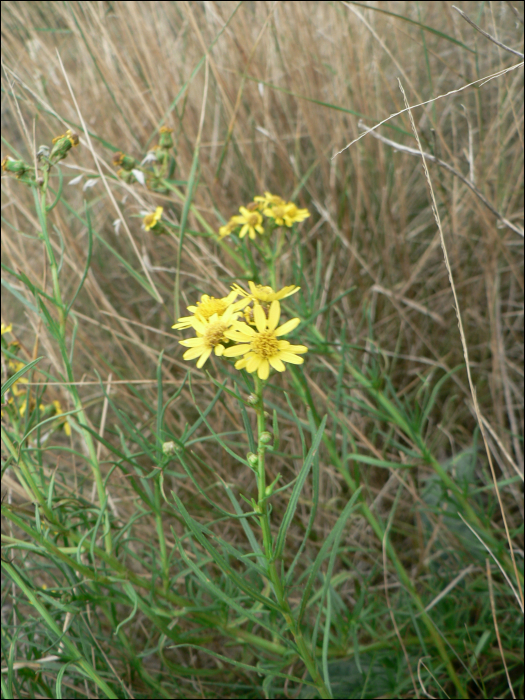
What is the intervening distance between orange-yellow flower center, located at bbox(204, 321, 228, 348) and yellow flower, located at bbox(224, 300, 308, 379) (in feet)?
0.05

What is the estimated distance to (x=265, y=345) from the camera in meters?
0.77

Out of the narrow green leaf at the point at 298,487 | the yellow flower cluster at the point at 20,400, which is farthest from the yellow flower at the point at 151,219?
the narrow green leaf at the point at 298,487

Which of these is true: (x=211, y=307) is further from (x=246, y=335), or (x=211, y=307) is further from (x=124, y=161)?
(x=124, y=161)

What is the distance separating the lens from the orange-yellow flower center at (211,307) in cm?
83

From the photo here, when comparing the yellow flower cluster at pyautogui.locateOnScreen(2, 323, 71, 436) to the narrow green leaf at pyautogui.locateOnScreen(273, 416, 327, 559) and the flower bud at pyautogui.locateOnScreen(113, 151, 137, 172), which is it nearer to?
the flower bud at pyautogui.locateOnScreen(113, 151, 137, 172)

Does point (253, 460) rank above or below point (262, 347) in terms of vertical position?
below

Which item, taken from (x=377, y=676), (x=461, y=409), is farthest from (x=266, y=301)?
(x=461, y=409)

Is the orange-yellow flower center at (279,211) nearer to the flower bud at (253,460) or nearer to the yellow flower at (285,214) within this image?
the yellow flower at (285,214)

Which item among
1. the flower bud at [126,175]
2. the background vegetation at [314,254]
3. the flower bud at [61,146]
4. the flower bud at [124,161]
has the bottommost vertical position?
the background vegetation at [314,254]

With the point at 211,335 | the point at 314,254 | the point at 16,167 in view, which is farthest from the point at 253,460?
the point at 314,254

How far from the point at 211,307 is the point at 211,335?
0.06 meters

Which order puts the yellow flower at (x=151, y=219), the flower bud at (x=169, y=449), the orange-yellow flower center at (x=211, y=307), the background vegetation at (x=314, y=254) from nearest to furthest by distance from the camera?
the orange-yellow flower center at (x=211, y=307) < the flower bud at (x=169, y=449) < the yellow flower at (x=151, y=219) < the background vegetation at (x=314, y=254)

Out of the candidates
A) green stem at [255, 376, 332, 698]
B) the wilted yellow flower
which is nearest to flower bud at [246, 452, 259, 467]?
green stem at [255, 376, 332, 698]

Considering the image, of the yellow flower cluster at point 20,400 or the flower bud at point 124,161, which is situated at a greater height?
the flower bud at point 124,161
